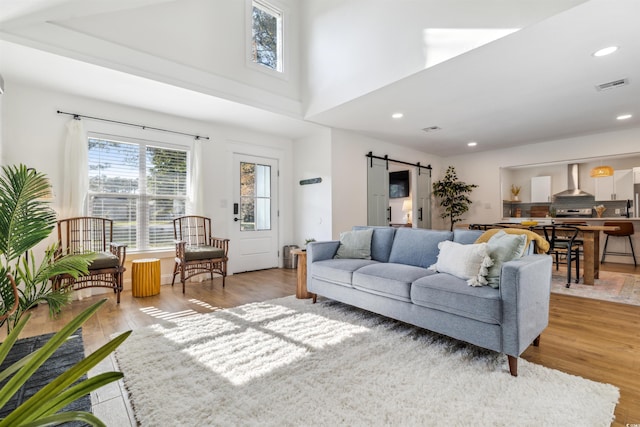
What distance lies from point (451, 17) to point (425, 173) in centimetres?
477

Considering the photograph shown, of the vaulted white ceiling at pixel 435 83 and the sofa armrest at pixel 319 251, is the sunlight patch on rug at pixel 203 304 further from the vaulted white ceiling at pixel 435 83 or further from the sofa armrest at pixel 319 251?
the vaulted white ceiling at pixel 435 83

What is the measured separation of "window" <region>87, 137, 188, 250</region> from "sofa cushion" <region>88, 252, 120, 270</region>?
0.80 metres

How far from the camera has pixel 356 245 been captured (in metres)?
3.61

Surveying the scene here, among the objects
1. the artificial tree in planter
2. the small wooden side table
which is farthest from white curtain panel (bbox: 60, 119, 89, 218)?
the artificial tree in planter

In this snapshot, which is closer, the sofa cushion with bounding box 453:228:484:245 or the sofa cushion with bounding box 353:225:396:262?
the sofa cushion with bounding box 453:228:484:245

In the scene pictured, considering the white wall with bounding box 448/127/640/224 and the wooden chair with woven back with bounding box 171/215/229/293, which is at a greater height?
the white wall with bounding box 448/127/640/224

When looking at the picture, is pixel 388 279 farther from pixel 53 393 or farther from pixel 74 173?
pixel 74 173

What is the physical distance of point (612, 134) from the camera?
5707mm

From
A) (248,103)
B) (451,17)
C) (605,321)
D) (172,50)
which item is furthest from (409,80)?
(605,321)

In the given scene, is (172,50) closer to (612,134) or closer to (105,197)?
(105,197)

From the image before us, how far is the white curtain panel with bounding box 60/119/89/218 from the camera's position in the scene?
3730 millimetres

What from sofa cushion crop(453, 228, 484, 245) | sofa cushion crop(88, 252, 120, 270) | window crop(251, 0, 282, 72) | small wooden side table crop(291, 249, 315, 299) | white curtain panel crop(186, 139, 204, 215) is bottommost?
small wooden side table crop(291, 249, 315, 299)

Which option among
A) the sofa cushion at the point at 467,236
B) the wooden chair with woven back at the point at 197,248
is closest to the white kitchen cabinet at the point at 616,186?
the sofa cushion at the point at 467,236

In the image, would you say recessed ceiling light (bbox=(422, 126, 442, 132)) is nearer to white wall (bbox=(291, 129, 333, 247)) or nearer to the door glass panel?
white wall (bbox=(291, 129, 333, 247))
